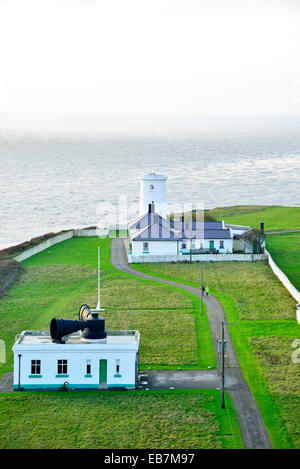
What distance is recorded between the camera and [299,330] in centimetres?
3978

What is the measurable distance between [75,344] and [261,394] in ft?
28.5

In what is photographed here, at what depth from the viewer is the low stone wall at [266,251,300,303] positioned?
4572cm

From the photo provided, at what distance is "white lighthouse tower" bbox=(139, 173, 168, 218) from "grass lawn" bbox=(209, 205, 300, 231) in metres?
13.8

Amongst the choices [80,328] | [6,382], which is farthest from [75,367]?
[6,382]

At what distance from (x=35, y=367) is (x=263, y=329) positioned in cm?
1401

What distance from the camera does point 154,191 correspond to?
2623 inches

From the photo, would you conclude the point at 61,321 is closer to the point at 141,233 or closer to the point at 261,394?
the point at 261,394

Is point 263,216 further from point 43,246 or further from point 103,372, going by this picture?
point 103,372

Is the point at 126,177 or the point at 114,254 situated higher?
the point at 126,177

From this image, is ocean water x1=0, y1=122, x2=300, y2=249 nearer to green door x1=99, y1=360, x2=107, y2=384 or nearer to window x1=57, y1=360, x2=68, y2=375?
window x1=57, y1=360, x2=68, y2=375

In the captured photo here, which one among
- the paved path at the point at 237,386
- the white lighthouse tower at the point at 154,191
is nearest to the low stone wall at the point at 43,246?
the white lighthouse tower at the point at 154,191

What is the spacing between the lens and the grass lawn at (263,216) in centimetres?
7762
